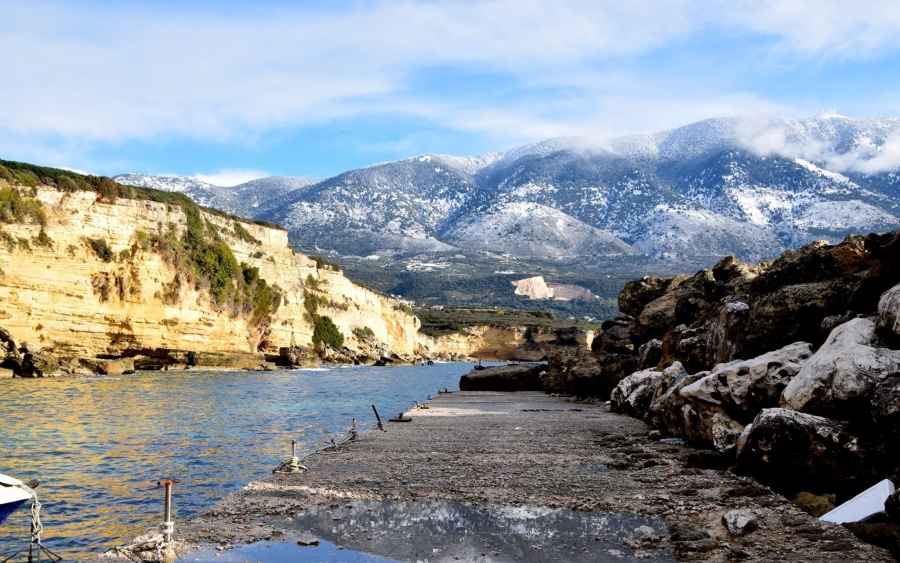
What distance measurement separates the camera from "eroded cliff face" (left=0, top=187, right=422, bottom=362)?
51188 mm

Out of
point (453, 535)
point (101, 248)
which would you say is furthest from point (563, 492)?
point (101, 248)

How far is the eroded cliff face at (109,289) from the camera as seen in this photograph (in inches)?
2015

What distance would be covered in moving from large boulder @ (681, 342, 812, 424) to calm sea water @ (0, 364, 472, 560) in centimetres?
1005

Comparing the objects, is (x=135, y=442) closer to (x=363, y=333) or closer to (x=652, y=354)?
(x=652, y=354)

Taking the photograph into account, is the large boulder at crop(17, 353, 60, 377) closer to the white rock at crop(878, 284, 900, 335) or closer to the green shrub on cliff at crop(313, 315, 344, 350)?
the white rock at crop(878, 284, 900, 335)

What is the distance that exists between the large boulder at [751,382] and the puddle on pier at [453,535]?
5.19 m

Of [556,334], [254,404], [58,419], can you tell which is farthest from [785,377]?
[556,334]

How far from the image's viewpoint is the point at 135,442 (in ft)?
68.2

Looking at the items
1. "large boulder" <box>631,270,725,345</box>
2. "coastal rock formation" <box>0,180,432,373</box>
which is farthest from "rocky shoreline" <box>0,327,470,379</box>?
"large boulder" <box>631,270,725,345</box>

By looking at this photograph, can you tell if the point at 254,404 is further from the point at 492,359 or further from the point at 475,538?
the point at 492,359

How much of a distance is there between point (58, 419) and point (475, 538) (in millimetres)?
21650

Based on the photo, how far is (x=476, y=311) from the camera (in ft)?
559

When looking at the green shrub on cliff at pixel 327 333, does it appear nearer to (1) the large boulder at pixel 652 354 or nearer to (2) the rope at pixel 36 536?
(1) the large boulder at pixel 652 354

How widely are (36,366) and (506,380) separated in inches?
1213
